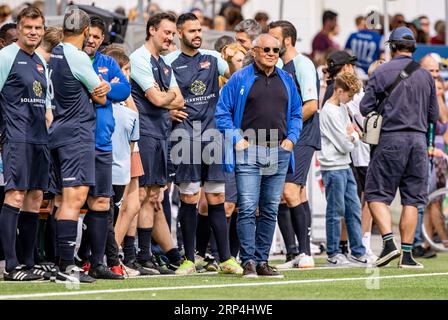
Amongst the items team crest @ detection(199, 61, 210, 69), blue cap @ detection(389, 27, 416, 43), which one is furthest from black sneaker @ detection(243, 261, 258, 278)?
blue cap @ detection(389, 27, 416, 43)

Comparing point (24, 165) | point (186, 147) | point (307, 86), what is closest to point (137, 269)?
point (186, 147)

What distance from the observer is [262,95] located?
12156 mm

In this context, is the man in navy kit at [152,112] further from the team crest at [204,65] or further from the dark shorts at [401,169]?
the dark shorts at [401,169]

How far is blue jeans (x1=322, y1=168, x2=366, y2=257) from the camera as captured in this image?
1476cm

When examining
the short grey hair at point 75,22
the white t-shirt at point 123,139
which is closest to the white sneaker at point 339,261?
the white t-shirt at point 123,139

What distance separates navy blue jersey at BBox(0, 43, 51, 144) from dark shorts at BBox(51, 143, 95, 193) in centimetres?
55

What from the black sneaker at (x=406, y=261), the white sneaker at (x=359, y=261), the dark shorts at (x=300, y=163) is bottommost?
the white sneaker at (x=359, y=261)

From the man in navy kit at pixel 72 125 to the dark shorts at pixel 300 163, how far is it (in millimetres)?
3216

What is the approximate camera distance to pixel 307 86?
45.4ft

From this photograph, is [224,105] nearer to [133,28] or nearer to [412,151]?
[412,151]

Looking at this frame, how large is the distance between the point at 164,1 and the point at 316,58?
6399mm

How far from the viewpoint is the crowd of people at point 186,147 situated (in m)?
11.6

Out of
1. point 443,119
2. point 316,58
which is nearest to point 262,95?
point 443,119
